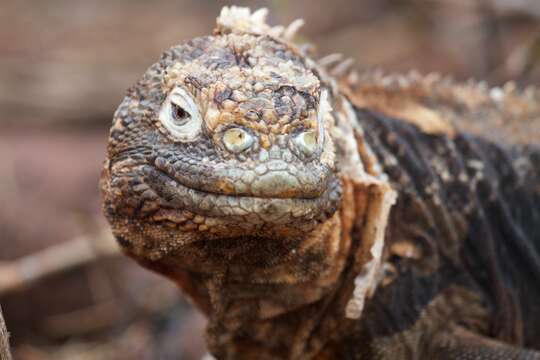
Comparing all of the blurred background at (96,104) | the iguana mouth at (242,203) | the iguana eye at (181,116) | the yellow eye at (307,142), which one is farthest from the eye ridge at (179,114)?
the blurred background at (96,104)

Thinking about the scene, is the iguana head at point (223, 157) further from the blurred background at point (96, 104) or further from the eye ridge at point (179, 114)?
the blurred background at point (96, 104)

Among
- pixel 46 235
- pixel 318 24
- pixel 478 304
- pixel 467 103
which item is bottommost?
pixel 478 304

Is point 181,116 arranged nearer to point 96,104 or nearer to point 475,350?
point 475,350

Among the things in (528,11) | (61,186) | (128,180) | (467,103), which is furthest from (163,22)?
(128,180)

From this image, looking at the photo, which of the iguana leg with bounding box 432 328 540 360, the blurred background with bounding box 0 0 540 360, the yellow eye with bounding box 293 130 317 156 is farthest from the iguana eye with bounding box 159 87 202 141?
the blurred background with bounding box 0 0 540 360

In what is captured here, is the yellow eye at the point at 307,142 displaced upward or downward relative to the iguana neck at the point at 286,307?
upward

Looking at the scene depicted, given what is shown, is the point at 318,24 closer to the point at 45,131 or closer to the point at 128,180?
the point at 45,131

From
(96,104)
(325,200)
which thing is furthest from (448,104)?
(96,104)
